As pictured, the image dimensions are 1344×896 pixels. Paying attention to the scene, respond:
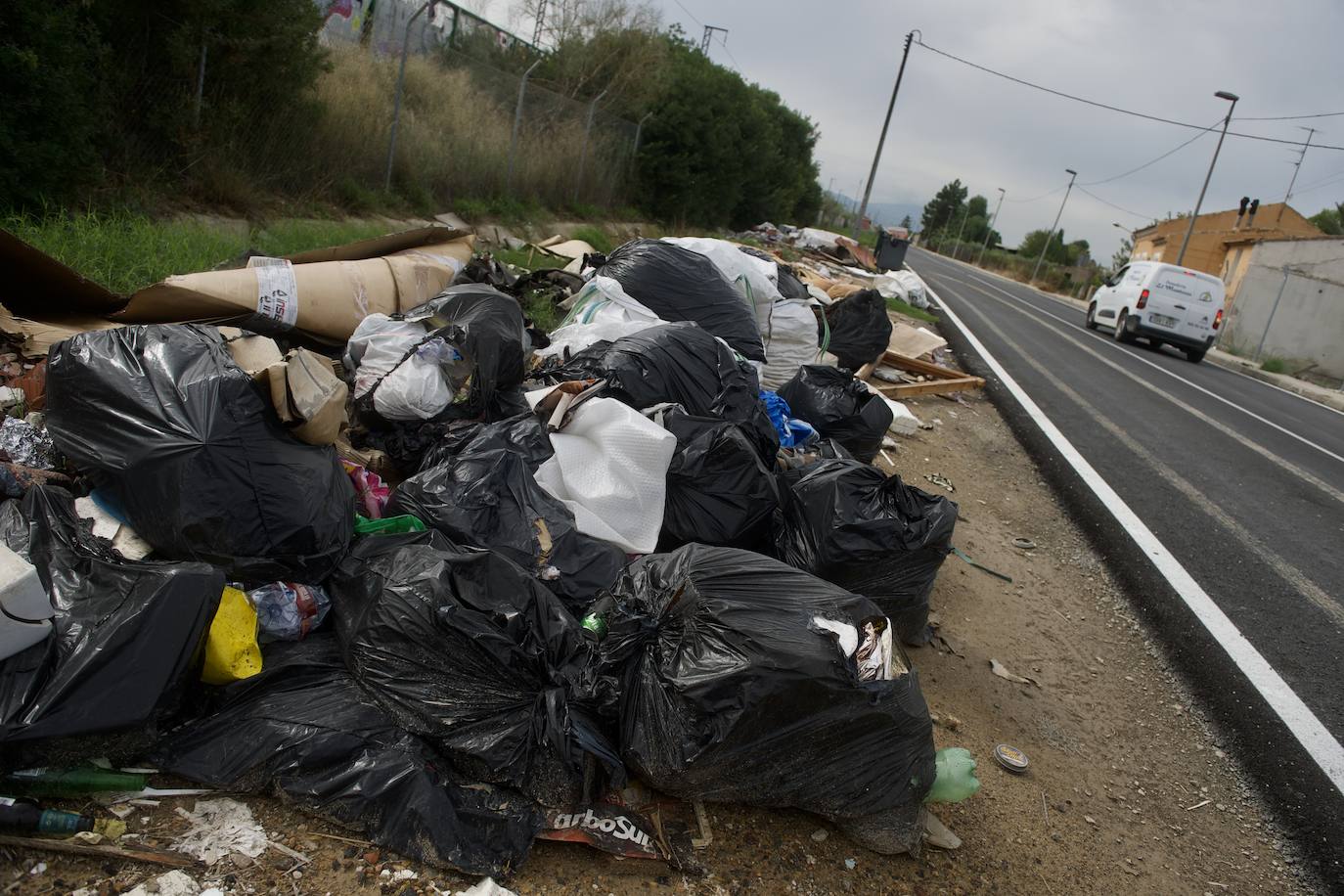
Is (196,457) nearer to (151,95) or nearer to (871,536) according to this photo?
(871,536)

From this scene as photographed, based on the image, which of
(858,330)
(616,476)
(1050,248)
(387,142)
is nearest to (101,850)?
(616,476)

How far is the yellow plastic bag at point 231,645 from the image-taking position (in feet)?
5.69

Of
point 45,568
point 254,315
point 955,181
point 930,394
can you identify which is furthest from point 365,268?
point 955,181

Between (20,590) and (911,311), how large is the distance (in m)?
12.0

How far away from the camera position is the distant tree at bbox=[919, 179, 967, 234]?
7531 cm

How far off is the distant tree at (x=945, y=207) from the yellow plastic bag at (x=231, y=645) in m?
79.9

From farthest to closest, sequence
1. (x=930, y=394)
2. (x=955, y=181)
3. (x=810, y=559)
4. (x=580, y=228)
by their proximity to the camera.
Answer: (x=955, y=181) → (x=580, y=228) → (x=930, y=394) → (x=810, y=559)

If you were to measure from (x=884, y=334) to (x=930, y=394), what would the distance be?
1071 millimetres

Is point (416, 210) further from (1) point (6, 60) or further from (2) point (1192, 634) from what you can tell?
(2) point (1192, 634)

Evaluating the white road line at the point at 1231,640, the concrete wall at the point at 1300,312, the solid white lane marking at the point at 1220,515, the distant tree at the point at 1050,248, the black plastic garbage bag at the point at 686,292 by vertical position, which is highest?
the distant tree at the point at 1050,248

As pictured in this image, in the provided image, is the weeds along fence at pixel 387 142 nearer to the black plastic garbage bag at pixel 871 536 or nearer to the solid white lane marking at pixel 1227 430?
the black plastic garbage bag at pixel 871 536

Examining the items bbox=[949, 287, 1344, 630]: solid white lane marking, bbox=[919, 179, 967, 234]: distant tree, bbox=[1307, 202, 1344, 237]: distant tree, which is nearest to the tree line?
bbox=[949, 287, 1344, 630]: solid white lane marking

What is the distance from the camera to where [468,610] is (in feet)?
5.91

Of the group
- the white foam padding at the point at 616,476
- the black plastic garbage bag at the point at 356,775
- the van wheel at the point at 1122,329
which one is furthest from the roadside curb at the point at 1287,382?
the black plastic garbage bag at the point at 356,775
